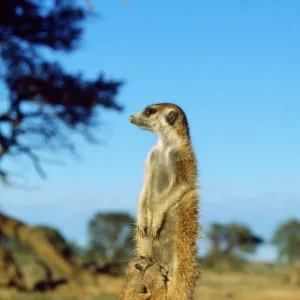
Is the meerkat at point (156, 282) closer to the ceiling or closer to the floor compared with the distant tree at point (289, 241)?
closer to the floor

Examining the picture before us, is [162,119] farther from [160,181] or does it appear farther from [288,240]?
[288,240]

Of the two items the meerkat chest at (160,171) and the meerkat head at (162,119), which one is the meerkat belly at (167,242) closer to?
the meerkat chest at (160,171)

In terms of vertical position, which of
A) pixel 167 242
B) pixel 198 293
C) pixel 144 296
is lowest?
pixel 144 296

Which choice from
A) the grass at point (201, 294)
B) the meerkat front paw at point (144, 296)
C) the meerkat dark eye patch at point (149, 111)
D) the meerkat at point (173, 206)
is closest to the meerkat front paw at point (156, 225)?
the meerkat at point (173, 206)

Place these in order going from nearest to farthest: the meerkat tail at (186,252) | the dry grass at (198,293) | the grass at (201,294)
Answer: the meerkat tail at (186,252) < the dry grass at (198,293) < the grass at (201,294)

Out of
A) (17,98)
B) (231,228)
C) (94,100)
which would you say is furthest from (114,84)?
(231,228)

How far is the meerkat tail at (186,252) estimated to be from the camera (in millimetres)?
1397

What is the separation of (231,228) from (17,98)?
8.93m

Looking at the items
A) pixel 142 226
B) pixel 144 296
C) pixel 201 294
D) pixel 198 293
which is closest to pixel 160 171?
pixel 142 226

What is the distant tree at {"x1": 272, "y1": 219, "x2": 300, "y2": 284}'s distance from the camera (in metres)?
21.0

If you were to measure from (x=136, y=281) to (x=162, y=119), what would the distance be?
336 millimetres

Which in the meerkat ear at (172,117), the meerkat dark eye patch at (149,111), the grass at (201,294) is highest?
the grass at (201,294)

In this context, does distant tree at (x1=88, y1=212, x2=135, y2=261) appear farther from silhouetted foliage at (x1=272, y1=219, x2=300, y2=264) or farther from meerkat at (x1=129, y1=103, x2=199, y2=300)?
meerkat at (x1=129, y1=103, x2=199, y2=300)

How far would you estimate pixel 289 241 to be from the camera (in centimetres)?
2117
